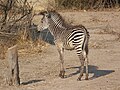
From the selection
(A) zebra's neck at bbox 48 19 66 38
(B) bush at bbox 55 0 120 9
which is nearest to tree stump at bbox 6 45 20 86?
(A) zebra's neck at bbox 48 19 66 38

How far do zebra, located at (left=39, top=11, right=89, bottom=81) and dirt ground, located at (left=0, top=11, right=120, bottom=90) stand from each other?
0.45 meters

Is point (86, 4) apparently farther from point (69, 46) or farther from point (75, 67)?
point (69, 46)

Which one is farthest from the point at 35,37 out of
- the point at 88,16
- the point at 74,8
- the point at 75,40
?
the point at 74,8

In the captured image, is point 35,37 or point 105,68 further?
point 35,37

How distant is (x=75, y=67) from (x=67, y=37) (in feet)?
5.35

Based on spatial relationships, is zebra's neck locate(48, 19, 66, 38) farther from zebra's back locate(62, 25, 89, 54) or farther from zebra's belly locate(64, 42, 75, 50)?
zebra's belly locate(64, 42, 75, 50)

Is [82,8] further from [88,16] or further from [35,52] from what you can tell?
[35,52]

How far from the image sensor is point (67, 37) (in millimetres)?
11273

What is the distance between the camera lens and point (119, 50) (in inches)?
587

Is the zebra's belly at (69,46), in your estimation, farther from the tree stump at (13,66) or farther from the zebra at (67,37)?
the tree stump at (13,66)

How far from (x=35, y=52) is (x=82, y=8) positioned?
10750 mm

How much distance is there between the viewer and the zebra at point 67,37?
1095 cm

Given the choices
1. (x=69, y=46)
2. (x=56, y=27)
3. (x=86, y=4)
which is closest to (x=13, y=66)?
(x=69, y=46)

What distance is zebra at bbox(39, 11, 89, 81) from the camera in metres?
11.0
